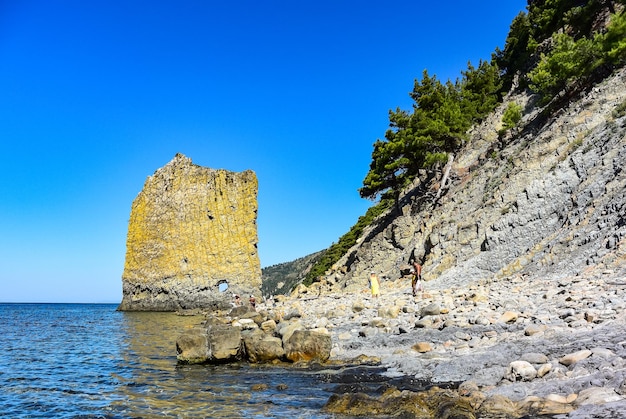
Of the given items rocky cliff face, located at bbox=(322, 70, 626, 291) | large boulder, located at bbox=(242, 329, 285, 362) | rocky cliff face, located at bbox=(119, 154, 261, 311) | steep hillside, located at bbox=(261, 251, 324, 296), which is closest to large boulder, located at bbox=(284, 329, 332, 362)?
large boulder, located at bbox=(242, 329, 285, 362)

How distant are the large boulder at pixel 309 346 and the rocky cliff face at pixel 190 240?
1809 inches

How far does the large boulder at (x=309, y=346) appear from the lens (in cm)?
1146

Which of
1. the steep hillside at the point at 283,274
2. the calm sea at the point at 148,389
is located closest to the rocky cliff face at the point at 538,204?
the calm sea at the point at 148,389

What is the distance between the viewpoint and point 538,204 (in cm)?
1936

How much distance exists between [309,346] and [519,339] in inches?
198

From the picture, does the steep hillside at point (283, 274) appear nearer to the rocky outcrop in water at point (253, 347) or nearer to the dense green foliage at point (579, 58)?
the dense green foliage at point (579, 58)

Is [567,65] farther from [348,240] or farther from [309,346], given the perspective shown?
[348,240]

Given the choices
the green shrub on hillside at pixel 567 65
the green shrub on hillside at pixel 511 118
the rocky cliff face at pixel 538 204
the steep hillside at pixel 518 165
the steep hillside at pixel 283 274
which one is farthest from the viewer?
the steep hillside at pixel 283 274

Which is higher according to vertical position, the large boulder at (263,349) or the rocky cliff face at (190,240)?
the rocky cliff face at (190,240)

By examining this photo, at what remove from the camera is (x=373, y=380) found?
8.78 meters

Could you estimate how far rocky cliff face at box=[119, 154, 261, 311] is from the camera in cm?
5609

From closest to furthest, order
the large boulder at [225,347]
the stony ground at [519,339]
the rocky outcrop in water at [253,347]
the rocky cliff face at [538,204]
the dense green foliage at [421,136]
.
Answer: the stony ground at [519,339] < the rocky outcrop in water at [253,347] < the large boulder at [225,347] < the rocky cliff face at [538,204] < the dense green foliage at [421,136]

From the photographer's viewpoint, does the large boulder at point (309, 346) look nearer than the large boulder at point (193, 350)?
Yes

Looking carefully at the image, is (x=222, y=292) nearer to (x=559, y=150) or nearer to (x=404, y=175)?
(x=404, y=175)
